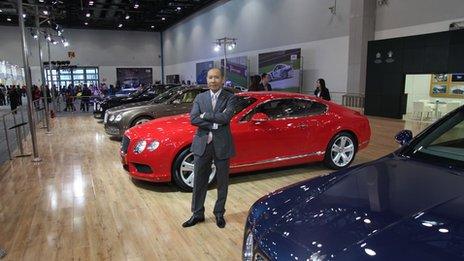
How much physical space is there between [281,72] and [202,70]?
1078 cm

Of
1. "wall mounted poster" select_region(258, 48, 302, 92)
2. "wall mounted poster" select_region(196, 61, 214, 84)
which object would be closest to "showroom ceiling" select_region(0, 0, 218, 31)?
"wall mounted poster" select_region(196, 61, 214, 84)

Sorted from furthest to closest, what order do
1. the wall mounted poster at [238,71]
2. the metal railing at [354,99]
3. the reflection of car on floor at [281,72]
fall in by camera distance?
the wall mounted poster at [238,71] < the reflection of car on floor at [281,72] < the metal railing at [354,99]

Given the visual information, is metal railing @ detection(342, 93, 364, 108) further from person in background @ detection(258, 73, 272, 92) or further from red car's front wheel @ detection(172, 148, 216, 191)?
red car's front wheel @ detection(172, 148, 216, 191)

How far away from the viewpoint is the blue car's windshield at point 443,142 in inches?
96.9

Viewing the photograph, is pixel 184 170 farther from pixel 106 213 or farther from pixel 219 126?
pixel 219 126

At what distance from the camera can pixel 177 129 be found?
4977 mm

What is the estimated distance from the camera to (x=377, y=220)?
1.67 meters

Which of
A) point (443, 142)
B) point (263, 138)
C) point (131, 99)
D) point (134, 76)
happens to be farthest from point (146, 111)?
point (134, 76)

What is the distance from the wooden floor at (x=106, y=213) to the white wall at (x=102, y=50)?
2759 cm

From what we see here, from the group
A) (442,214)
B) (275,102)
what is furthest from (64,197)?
(442,214)

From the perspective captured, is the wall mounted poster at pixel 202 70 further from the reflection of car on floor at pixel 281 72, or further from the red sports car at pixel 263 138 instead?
the red sports car at pixel 263 138

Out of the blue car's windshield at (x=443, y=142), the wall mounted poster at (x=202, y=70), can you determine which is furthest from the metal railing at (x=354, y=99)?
the wall mounted poster at (x=202, y=70)

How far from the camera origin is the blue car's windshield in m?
2.46

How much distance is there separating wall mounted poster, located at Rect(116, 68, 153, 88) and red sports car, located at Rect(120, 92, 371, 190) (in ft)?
98.3
